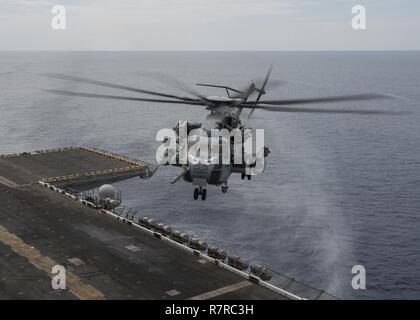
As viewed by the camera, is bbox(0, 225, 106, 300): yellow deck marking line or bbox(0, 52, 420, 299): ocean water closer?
bbox(0, 225, 106, 300): yellow deck marking line

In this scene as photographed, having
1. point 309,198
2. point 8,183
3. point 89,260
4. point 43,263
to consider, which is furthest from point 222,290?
point 309,198

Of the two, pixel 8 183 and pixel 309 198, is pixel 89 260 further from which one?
pixel 309 198

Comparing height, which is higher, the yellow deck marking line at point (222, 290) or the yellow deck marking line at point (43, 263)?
the yellow deck marking line at point (43, 263)

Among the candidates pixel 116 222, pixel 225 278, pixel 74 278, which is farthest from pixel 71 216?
pixel 225 278

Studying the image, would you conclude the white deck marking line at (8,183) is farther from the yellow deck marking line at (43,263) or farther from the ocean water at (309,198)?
the ocean water at (309,198)

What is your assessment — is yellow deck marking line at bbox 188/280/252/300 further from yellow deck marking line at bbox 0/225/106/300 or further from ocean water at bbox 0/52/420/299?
ocean water at bbox 0/52/420/299

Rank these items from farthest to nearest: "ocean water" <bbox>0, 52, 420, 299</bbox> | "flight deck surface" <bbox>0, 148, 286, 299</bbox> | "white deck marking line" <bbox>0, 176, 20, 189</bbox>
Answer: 1. "white deck marking line" <bbox>0, 176, 20, 189</bbox>
2. "ocean water" <bbox>0, 52, 420, 299</bbox>
3. "flight deck surface" <bbox>0, 148, 286, 299</bbox>

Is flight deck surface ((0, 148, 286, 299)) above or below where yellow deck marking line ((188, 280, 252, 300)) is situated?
above

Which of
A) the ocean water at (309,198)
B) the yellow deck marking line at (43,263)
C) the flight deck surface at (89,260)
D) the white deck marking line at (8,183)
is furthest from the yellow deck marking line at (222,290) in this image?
the white deck marking line at (8,183)

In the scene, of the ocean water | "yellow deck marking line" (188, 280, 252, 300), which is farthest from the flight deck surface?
the ocean water

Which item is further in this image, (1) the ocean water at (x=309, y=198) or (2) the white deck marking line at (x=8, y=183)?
(2) the white deck marking line at (x=8, y=183)
